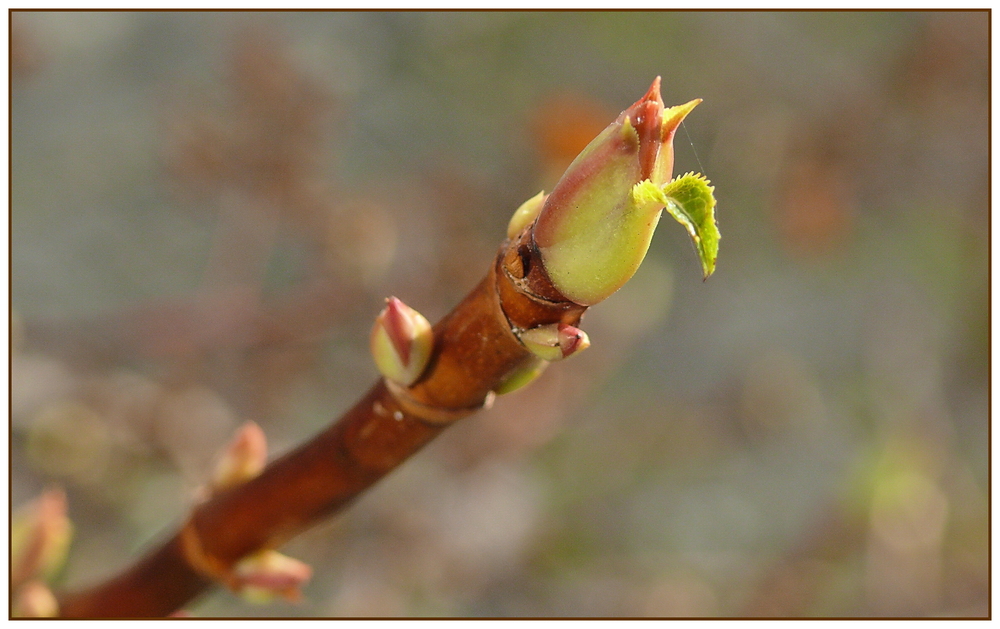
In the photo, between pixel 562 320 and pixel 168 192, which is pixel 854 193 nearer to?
pixel 168 192

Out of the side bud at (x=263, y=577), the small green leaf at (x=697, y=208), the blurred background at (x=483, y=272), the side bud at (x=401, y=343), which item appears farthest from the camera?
the blurred background at (x=483, y=272)

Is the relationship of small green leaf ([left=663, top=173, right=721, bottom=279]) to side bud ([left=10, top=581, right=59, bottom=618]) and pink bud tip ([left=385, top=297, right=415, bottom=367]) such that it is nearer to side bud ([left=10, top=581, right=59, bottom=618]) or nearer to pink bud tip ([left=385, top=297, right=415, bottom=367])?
pink bud tip ([left=385, top=297, right=415, bottom=367])

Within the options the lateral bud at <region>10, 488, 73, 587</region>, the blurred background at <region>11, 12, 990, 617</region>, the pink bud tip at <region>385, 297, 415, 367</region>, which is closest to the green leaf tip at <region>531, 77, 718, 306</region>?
the pink bud tip at <region>385, 297, 415, 367</region>

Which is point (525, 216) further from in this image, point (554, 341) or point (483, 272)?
point (483, 272)

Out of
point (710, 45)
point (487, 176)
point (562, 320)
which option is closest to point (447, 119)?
point (487, 176)

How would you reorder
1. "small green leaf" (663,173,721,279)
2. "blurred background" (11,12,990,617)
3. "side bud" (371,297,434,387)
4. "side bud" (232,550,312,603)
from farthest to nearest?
"blurred background" (11,12,990,617) < "side bud" (232,550,312,603) < "side bud" (371,297,434,387) < "small green leaf" (663,173,721,279)

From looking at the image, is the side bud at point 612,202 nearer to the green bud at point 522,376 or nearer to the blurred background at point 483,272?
the green bud at point 522,376

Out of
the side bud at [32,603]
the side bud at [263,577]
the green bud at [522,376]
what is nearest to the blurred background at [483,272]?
the side bud at [32,603]
